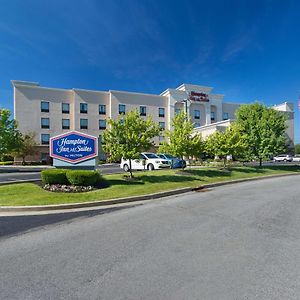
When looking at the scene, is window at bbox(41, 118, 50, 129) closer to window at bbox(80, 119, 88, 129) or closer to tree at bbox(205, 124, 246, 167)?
window at bbox(80, 119, 88, 129)

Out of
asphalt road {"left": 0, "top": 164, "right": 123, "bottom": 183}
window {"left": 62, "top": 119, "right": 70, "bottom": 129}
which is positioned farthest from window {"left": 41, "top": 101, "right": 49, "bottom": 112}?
asphalt road {"left": 0, "top": 164, "right": 123, "bottom": 183}

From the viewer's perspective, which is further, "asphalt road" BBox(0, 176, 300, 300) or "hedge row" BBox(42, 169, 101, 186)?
"hedge row" BBox(42, 169, 101, 186)

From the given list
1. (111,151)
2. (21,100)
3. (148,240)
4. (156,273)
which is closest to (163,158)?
(111,151)

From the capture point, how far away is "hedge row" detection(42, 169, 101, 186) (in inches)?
443

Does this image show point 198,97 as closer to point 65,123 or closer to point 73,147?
point 65,123

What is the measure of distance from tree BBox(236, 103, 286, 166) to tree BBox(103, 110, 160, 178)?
12928mm

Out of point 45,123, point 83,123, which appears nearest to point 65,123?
point 83,123

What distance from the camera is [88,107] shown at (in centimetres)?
4759

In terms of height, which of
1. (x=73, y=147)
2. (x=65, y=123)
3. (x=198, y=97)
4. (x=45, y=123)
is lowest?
(x=73, y=147)

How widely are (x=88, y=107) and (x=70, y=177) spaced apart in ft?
126

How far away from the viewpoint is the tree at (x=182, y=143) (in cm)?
1630

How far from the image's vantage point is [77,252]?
465cm

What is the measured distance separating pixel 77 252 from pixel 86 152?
8.89m

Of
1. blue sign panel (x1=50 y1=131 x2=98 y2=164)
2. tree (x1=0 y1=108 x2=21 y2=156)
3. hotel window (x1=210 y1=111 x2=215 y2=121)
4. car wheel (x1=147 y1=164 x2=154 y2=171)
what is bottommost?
car wheel (x1=147 y1=164 x2=154 y2=171)
